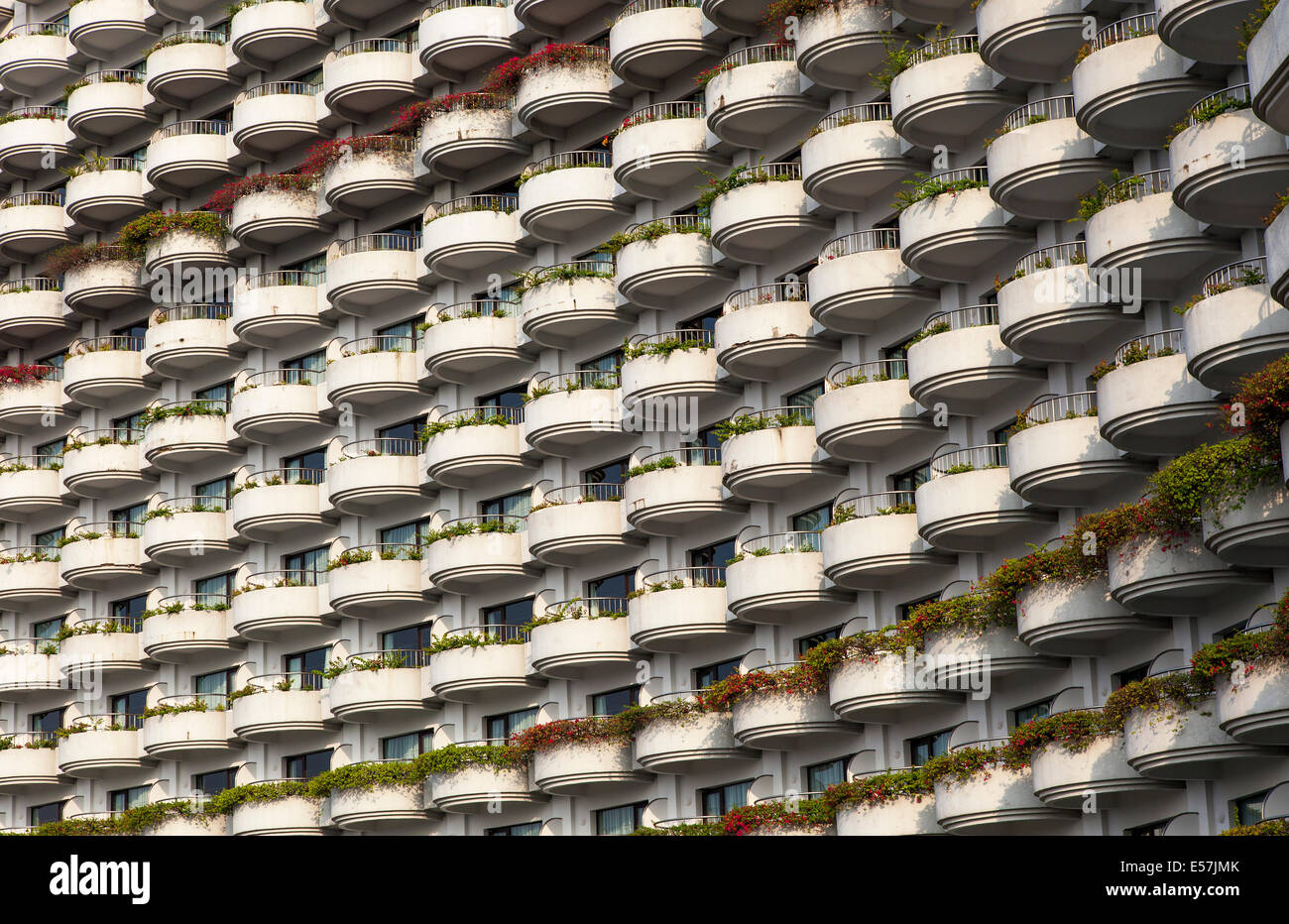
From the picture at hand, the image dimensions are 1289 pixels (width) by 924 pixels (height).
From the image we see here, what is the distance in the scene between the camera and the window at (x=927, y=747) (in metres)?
51.1

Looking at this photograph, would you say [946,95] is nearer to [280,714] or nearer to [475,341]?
Answer: [475,341]

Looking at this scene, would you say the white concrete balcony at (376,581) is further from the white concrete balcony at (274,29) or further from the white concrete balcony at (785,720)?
the white concrete balcony at (274,29)

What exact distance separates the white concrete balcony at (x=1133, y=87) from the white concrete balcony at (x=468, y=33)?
24.4 m

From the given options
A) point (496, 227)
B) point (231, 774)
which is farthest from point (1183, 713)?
point (231, 774)

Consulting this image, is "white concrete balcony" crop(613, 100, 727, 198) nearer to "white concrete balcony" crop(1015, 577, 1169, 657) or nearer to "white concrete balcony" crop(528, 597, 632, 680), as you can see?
"white concrete balcony" crop(528, 597, 632, 680)

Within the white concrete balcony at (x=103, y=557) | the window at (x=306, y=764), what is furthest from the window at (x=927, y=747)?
the white concrete balcony at (x=103, y=557)

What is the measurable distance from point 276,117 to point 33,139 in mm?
12901

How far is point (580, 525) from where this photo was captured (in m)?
59.2

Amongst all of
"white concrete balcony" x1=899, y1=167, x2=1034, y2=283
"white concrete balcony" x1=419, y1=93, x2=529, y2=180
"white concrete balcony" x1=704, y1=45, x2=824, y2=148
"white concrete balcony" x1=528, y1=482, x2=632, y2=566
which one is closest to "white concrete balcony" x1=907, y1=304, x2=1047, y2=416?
"white concrete balcony" x1=899, y1=167, x2=1034, y2=283

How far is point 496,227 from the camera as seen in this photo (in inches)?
2547

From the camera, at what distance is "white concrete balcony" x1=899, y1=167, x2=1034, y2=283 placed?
166 ft

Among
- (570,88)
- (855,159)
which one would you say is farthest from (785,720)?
(570,88)

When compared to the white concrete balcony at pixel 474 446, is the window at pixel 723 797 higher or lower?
lower
